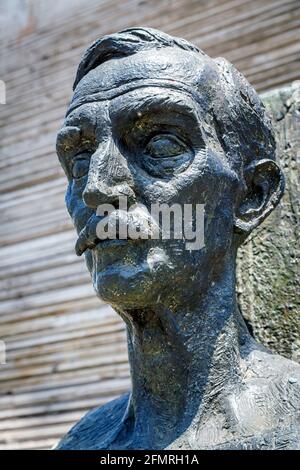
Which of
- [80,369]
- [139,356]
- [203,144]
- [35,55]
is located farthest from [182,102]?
[35,55]

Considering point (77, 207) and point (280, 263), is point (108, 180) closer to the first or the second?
point (77, 207)

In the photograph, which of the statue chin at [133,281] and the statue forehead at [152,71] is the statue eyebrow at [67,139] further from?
the statue chin at [133,281]

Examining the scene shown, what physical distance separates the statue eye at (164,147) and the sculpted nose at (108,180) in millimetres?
67

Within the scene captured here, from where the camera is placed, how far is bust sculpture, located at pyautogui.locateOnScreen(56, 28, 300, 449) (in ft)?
7.16

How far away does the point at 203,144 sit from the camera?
7.43ft

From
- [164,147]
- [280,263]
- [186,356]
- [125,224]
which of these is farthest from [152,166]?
[280,263]

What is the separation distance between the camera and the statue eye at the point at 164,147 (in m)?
2.25

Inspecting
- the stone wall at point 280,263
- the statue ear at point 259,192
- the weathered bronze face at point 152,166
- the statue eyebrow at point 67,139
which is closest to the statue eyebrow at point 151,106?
the weathered bronze face at point 152,166

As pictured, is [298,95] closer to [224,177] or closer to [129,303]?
[224,177]

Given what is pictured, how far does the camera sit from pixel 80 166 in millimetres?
2352

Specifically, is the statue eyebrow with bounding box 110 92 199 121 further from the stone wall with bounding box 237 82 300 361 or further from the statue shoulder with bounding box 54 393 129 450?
the statue shoulder with bounding box 54 393 129 450

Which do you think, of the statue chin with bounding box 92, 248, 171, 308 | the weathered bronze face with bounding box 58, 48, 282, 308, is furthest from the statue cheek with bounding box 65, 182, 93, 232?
the statue chin with bounding box 92, 248, 171, 308

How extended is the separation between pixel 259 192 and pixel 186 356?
0.45 metres

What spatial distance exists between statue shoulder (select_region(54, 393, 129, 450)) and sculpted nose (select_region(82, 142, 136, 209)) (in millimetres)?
582
